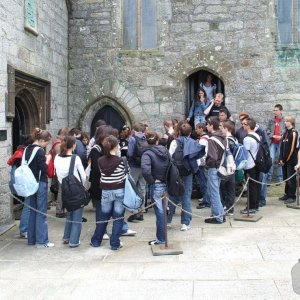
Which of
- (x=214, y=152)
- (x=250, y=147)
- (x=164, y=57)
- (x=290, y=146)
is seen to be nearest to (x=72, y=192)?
(x=214, y=152)

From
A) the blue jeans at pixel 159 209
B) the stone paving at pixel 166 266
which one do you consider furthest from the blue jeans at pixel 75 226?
the blue jeans at pixel 159 209

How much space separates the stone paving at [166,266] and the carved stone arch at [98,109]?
429cm

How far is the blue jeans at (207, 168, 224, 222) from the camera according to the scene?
7830 millimetres

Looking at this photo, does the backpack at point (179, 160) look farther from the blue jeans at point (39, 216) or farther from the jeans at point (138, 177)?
the blue jeans at point (39, 216)

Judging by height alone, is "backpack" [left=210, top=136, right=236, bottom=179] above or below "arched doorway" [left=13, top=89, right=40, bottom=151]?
below

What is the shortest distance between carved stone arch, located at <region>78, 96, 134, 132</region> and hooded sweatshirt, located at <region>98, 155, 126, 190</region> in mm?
5331

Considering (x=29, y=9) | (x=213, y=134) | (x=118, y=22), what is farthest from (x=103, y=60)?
(x=213, y=134)

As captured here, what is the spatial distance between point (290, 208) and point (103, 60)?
18.4 ft

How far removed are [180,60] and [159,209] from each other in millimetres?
5793

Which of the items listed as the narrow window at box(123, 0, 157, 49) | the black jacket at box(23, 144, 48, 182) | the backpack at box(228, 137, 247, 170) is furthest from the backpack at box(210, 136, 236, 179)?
the narrow window at box(123, 0, 157, 49)

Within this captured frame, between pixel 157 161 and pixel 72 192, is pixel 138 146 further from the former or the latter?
pixel 72 192

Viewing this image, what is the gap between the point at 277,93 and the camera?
37.3 ft

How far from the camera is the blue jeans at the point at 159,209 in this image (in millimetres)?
6625

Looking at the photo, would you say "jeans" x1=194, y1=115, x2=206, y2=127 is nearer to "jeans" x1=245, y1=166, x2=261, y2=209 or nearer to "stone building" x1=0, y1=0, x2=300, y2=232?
"stone building" x1=0, y1=0, x2=300, y2=232
